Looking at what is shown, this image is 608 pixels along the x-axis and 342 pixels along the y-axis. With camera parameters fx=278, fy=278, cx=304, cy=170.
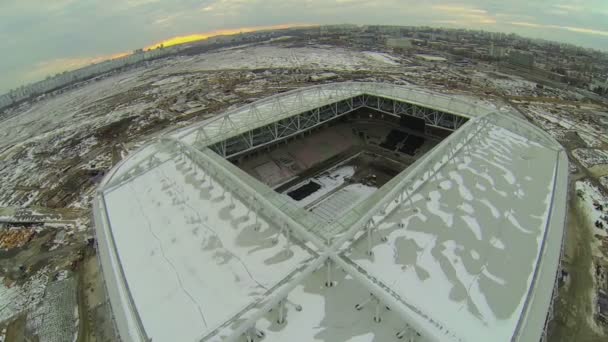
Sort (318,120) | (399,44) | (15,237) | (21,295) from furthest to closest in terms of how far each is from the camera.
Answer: (399,44), (318,120), (15,237), (21,295)

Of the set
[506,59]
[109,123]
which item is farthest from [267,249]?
[506,59]

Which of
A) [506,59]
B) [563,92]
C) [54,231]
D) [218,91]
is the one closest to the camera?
[54,231]

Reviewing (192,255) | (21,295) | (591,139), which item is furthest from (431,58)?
(21,295)

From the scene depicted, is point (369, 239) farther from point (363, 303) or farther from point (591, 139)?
point (591, 139)

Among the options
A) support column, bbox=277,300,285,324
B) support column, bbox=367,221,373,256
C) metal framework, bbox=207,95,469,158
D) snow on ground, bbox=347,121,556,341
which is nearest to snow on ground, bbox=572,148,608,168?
metal framework, bbox=207,95,469,158

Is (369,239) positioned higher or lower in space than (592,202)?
higher

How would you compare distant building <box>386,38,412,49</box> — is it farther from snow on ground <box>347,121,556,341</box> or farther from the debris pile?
the debris pile

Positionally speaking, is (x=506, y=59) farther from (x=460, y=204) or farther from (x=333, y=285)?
(x=333, y=285)

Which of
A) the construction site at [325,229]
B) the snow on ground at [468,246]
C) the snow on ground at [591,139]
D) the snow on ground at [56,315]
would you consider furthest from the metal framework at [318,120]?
the snow on ground at [591,139]
